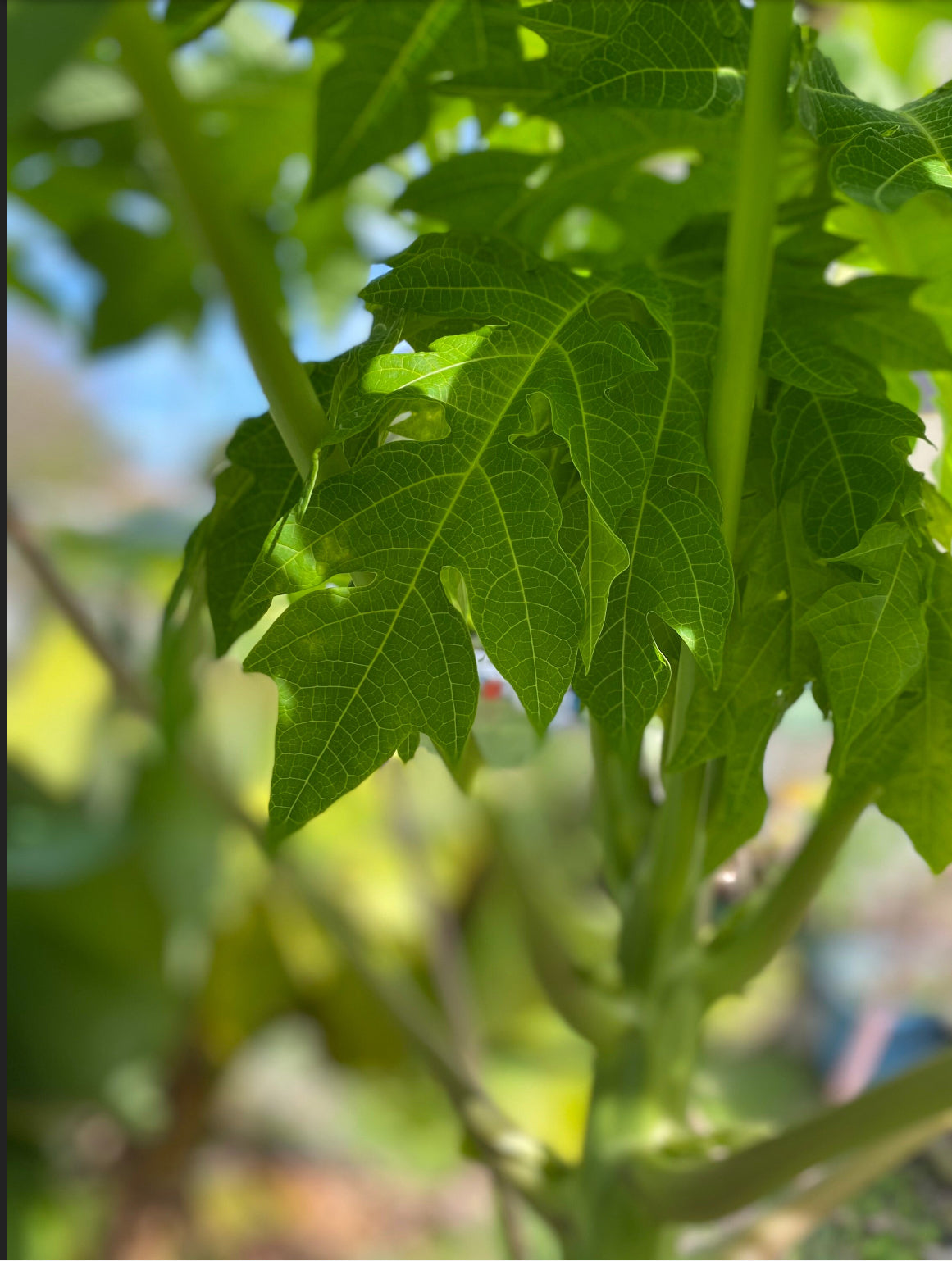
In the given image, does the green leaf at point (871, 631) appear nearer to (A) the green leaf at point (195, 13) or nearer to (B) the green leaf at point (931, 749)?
(B) the green leaf at point (931, 749)

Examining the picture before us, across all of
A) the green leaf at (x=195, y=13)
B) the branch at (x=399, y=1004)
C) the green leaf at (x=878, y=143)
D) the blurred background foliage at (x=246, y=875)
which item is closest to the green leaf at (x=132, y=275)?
the blurred background foliage at (x=246, y=875)

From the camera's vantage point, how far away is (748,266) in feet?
1.02

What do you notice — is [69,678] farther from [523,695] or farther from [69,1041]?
[523,695]

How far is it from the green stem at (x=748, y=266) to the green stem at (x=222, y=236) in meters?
0.12

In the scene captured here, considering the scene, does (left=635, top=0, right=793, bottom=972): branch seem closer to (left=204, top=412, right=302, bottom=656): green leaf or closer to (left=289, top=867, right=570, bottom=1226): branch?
(left=204, top=412, right=302, bottom=656): green leaf

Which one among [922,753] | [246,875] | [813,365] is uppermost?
[813,365]

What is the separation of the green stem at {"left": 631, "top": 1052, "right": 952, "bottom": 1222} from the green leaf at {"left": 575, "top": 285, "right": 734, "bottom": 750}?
0.19 meters

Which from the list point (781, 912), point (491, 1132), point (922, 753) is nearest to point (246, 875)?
point (491, 1132)

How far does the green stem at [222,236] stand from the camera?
0.31 meters

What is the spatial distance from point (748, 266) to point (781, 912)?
264mm

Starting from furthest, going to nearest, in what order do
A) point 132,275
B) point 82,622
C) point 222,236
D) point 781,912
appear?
point 132,275 → point 82,622 → point 781,912 → point 222,236

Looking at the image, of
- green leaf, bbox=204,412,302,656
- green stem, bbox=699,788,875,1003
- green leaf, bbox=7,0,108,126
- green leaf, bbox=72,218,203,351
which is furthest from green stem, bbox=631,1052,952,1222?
green leaf, bbox=72,218,203,351

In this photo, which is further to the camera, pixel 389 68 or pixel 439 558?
pixel 389 68

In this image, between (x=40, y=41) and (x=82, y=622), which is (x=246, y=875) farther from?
(x=40, y=41)
